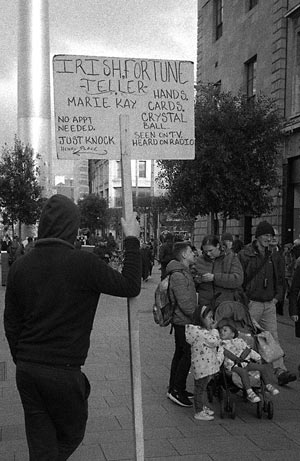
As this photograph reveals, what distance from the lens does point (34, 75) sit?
45250 millimetres

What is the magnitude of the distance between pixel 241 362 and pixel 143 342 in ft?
13.0

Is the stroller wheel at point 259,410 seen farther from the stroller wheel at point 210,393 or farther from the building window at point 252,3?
the building window at point 252,3

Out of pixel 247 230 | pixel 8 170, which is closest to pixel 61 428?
pixel 247 230

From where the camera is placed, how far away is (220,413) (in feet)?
18.3

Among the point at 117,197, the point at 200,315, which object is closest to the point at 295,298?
the point at 200,315

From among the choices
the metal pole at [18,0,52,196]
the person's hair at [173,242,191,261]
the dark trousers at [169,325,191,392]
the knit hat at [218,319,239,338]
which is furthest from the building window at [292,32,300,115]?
the metal pole at [18,0,52,196]

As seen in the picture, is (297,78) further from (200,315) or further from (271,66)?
(200,315)

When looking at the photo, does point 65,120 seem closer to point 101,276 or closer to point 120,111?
point 120,111

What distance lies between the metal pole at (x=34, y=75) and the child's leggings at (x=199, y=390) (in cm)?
4009

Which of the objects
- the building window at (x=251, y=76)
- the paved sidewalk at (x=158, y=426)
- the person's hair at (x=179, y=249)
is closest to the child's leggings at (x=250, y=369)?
the paved sidewalk at (x=158, y=426)

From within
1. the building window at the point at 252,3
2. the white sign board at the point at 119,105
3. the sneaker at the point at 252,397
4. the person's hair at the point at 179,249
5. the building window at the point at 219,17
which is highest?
the building window at the point at 219,17

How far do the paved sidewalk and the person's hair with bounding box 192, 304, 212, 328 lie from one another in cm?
85

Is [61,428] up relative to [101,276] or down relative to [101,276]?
down

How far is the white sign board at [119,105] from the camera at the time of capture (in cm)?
385
